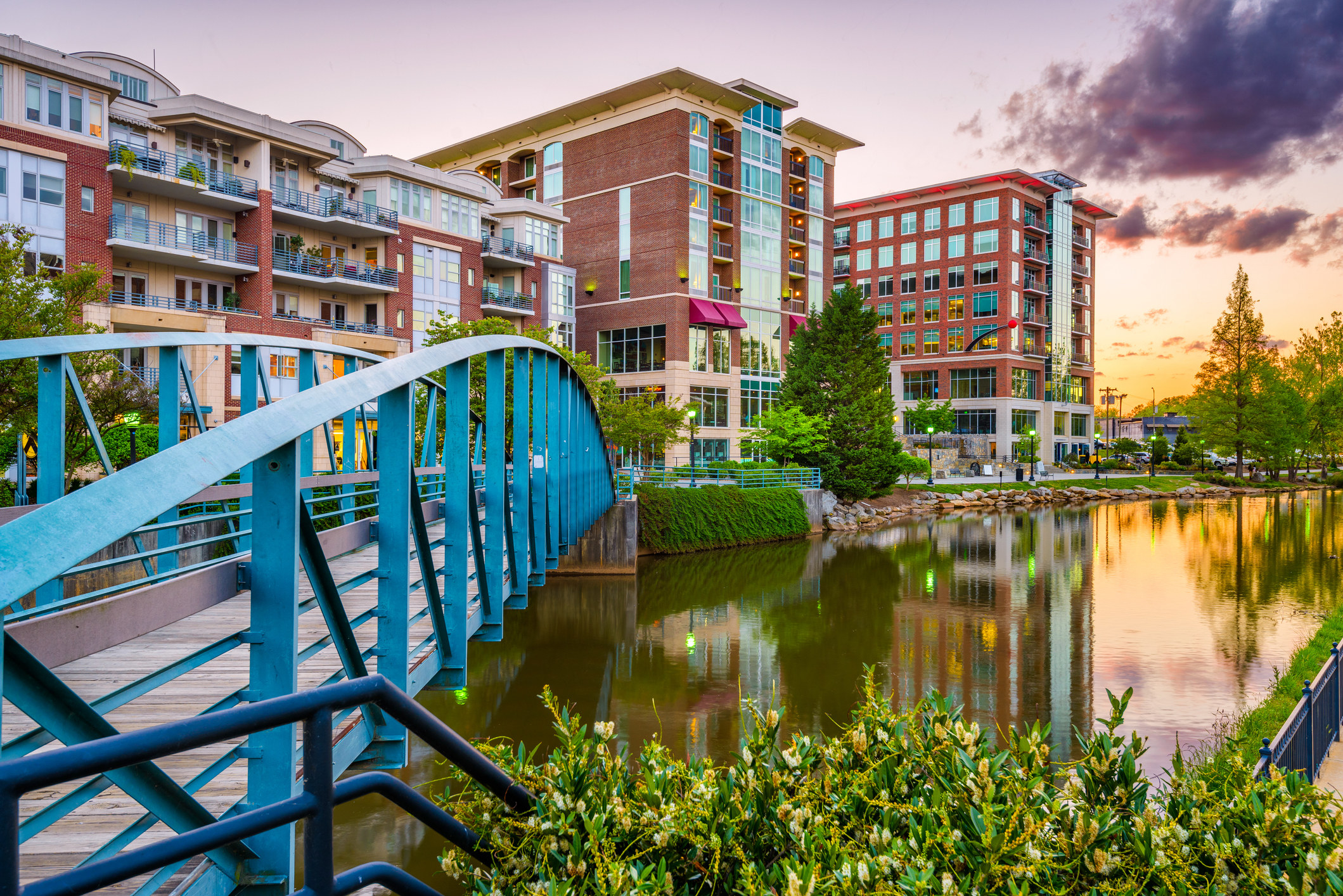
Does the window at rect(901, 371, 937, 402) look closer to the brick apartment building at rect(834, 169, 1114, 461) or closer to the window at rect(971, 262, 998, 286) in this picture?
the brick apartment building at rect(834, 169, 1114, 461)

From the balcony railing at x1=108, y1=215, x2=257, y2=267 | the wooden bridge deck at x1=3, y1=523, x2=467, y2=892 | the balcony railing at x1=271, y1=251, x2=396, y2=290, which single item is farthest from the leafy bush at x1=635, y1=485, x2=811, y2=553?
the wooden bridge deck at x1=3, y1=523, x2=467, y2=892

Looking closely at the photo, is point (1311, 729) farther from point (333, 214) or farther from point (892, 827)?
point (333, 214)

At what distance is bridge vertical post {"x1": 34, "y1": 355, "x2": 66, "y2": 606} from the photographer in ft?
21.1

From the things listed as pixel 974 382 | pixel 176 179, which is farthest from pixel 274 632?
pixel 974 382

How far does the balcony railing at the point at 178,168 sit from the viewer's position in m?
33.8

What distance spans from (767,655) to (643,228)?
124 ft

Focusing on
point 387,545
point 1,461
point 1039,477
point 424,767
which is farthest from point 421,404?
point 1039,477

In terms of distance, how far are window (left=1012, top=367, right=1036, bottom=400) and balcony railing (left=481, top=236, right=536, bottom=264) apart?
48.2 metres

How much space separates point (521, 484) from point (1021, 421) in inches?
3081

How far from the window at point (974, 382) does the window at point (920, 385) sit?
1978mm

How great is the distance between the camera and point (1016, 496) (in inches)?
2233

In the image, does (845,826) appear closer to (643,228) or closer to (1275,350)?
(643,228)

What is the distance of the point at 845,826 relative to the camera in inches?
149

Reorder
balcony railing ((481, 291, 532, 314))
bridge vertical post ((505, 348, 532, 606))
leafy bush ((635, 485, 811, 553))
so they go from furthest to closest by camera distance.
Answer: balcony railing ((481, 291, 532, 314)), leafy bush ((635, 485, 811, 553)), bridge vertical post ((505, 348, 532, 606))
